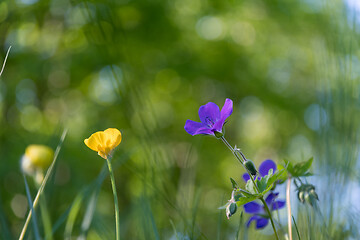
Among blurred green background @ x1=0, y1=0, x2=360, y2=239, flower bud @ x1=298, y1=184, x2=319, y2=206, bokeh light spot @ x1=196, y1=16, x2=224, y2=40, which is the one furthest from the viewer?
bokeh light spot @ x1=196, y1=16, x2=224, y2=40

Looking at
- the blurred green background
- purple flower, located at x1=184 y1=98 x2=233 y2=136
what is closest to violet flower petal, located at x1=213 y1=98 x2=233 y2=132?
purple flower, located at x1=184 y1=98 x2=233 y2=136

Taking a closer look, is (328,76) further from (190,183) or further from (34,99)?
(34,99)

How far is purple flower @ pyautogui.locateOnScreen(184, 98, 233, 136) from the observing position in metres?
0.31

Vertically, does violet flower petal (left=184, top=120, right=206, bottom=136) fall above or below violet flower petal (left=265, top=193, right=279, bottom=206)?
above

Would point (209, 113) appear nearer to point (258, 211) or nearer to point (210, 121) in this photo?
point (210, 121)

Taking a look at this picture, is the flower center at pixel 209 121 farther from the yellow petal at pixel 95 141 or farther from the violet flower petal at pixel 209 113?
the yellow petal at pixel 95 141

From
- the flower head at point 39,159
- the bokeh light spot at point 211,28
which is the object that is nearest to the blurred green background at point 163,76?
the bokeh light spot at point 211,28

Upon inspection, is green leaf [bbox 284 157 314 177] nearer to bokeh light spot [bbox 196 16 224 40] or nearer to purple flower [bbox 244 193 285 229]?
purple flower [bbox 244 193 285 229]

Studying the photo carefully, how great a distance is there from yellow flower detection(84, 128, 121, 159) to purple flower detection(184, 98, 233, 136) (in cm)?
6

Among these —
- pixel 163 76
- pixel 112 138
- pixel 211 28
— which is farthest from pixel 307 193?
pixel 211 28

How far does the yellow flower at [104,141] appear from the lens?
28cm

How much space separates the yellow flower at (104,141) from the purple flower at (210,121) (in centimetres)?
6

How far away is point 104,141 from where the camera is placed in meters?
0.29

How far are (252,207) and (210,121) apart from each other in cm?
11
